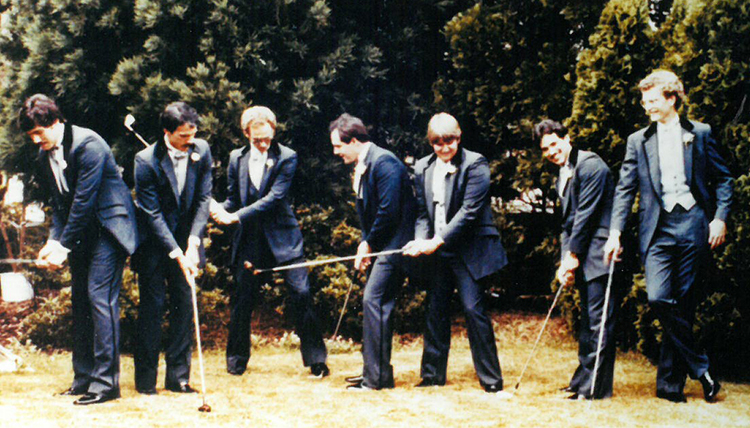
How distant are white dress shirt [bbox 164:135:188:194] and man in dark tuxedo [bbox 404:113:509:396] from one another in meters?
1.78

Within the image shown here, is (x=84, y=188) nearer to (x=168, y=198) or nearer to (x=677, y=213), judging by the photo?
(x=168, y=198)

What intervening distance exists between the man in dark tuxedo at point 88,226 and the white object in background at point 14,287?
2.57 m

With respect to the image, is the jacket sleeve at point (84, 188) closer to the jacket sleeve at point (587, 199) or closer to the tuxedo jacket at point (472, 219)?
the tuxedo jacket at point (472, 219)

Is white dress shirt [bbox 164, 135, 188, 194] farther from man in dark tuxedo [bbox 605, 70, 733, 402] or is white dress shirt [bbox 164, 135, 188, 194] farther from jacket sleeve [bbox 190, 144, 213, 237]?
man in dark tuxedo [bbox 605, 70, 733, 402]

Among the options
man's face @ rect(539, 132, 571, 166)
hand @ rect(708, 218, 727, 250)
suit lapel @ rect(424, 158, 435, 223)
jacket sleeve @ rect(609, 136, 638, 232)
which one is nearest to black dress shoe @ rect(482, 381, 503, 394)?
suit lapel @ rect(424, 158, 435, 223)

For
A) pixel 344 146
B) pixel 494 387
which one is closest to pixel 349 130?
pixel 344 146

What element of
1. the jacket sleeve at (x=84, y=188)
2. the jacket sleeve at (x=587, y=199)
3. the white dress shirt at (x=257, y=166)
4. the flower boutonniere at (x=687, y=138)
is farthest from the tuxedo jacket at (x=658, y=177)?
the jacket sleeve at (x=84, y=188)

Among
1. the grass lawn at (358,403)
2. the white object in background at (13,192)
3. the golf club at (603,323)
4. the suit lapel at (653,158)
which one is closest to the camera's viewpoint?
the grass lawn at (358,403)

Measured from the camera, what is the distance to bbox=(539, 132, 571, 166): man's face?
6.26m

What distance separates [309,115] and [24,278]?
343 cm

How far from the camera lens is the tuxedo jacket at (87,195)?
5898mm

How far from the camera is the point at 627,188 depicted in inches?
241

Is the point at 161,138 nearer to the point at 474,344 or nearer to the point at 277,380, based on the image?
the point at 277,380

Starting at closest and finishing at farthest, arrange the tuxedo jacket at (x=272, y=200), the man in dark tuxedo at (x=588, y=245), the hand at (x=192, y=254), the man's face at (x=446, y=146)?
→ the man in dark tuxedo at (x=588, y=245)
the hand at (x=192, y=254)
the man's face at (x=446, y=146)
the tuxedo jacket at (x=272, y=200)
